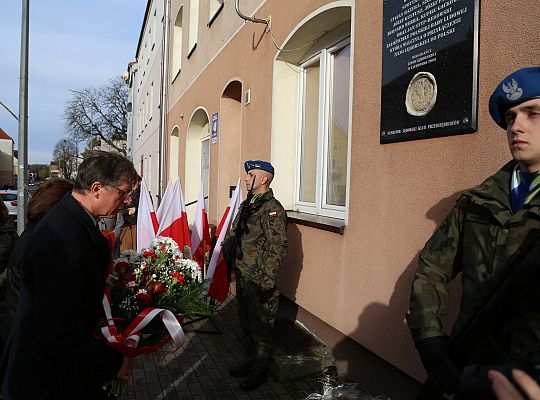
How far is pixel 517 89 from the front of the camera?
4.91 feet

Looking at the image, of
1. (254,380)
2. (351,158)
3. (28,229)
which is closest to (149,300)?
(28,229)

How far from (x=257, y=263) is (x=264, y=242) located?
0.20m

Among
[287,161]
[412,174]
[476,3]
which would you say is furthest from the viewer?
[287,161]

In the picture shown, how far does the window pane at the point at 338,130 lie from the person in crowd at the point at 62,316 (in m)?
2.98

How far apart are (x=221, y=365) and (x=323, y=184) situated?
214cm

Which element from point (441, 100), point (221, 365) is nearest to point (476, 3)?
point (441, 100)

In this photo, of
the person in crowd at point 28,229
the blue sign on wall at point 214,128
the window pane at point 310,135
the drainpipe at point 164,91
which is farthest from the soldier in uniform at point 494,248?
the drainpipe at point 164,91

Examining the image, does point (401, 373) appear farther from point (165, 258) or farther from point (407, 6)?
point (407, 6)

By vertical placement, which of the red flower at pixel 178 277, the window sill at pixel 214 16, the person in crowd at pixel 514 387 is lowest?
the red flower at pixel 178 277

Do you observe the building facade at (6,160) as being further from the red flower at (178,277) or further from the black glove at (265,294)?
the red flower at (178,277)

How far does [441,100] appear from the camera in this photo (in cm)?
269

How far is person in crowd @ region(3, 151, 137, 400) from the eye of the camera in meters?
1.67

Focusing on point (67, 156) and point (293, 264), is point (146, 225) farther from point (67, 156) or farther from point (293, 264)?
point (67, 156)

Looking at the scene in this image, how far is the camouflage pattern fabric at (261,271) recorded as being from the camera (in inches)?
146
